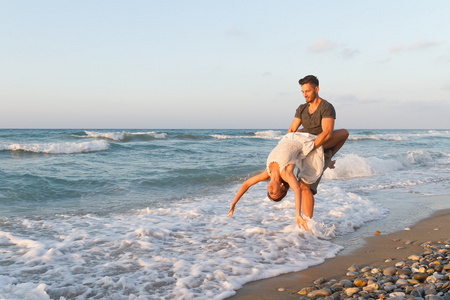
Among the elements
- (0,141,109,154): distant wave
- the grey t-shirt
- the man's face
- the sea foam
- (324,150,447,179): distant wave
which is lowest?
the sea foam

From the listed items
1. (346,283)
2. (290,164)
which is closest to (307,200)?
(290,164)

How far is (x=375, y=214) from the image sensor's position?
274 inches

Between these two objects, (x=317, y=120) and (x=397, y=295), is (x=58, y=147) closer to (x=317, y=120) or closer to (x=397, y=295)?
(x=317, y=120)

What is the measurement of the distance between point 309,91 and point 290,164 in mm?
1025

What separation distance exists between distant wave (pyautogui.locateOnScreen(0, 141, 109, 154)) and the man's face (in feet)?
59.3

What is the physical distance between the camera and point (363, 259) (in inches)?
177

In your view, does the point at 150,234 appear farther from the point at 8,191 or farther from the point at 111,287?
the point at 8,191

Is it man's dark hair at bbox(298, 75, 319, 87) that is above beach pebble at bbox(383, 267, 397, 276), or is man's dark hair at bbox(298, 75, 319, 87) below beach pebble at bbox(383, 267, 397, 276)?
above

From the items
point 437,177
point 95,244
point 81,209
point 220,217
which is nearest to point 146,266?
point 95,244

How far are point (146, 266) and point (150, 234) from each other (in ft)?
4.42

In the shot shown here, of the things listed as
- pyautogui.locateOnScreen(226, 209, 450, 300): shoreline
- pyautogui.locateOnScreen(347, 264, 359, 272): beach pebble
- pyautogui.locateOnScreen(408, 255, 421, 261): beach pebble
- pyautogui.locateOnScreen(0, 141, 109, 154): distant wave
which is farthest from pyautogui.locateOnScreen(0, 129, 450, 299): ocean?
pyautogui.locateOnScreen(0, 141, 109, 154): distant wave

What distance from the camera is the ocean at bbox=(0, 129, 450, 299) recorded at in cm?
386

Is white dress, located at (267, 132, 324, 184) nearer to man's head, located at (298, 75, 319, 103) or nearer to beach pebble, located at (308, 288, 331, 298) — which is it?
man's head, located at (298, 75, 319, 103)

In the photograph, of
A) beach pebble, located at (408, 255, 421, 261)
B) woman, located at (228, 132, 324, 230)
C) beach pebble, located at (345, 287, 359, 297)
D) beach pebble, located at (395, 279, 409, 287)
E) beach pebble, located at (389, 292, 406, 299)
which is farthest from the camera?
woman, located at (228, 132, 324, 230)
